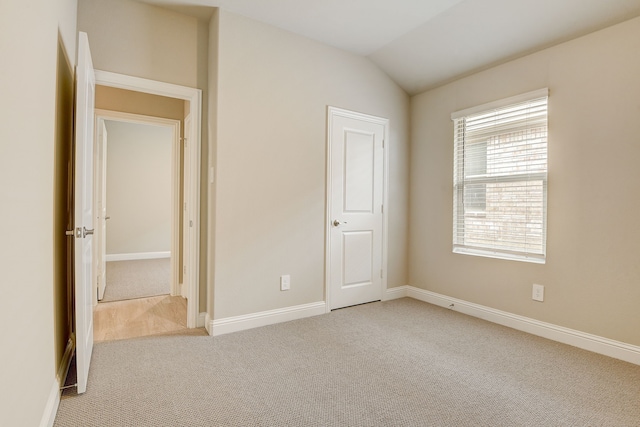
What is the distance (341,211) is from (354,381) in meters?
1.81

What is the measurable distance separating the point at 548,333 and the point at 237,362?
252cm

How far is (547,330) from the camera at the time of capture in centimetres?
280

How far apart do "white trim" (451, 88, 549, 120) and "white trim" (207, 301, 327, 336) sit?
94.9 inches

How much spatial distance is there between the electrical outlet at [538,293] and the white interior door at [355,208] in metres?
1.50

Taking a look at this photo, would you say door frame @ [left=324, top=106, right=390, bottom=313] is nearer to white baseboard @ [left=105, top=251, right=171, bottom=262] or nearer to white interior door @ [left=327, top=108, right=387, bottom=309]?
white interior door @ [left=327, top=108, right=387, bottom=309]

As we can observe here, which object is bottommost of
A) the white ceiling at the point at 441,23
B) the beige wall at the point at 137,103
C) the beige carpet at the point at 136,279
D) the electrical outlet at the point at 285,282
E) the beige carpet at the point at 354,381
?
the beige carpet at the point at 354,381

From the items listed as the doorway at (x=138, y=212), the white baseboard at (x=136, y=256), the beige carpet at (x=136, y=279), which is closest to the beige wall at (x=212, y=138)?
the doorway at (x=138, y=212)

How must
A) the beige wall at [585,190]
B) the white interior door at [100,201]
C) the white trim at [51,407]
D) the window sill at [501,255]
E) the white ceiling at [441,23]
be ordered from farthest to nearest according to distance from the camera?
1. the white interior door at [100,201]
2. the window sill at [501,255]
3. the white ceiling at [441,23]
4. the beige wall at [585,190]
5. the white trim at [51,407]

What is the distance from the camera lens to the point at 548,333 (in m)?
2.79

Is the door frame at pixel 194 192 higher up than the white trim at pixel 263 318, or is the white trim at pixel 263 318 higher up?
the door frame at pixel 194 192

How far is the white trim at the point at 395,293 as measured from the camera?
3.90 meters

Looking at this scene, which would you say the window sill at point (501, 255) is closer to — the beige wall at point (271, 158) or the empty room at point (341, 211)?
the empty room at point (341, 211)

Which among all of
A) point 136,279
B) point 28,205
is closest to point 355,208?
point 28,205

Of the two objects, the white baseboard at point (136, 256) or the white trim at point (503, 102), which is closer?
the white trim at point (503, 102)
